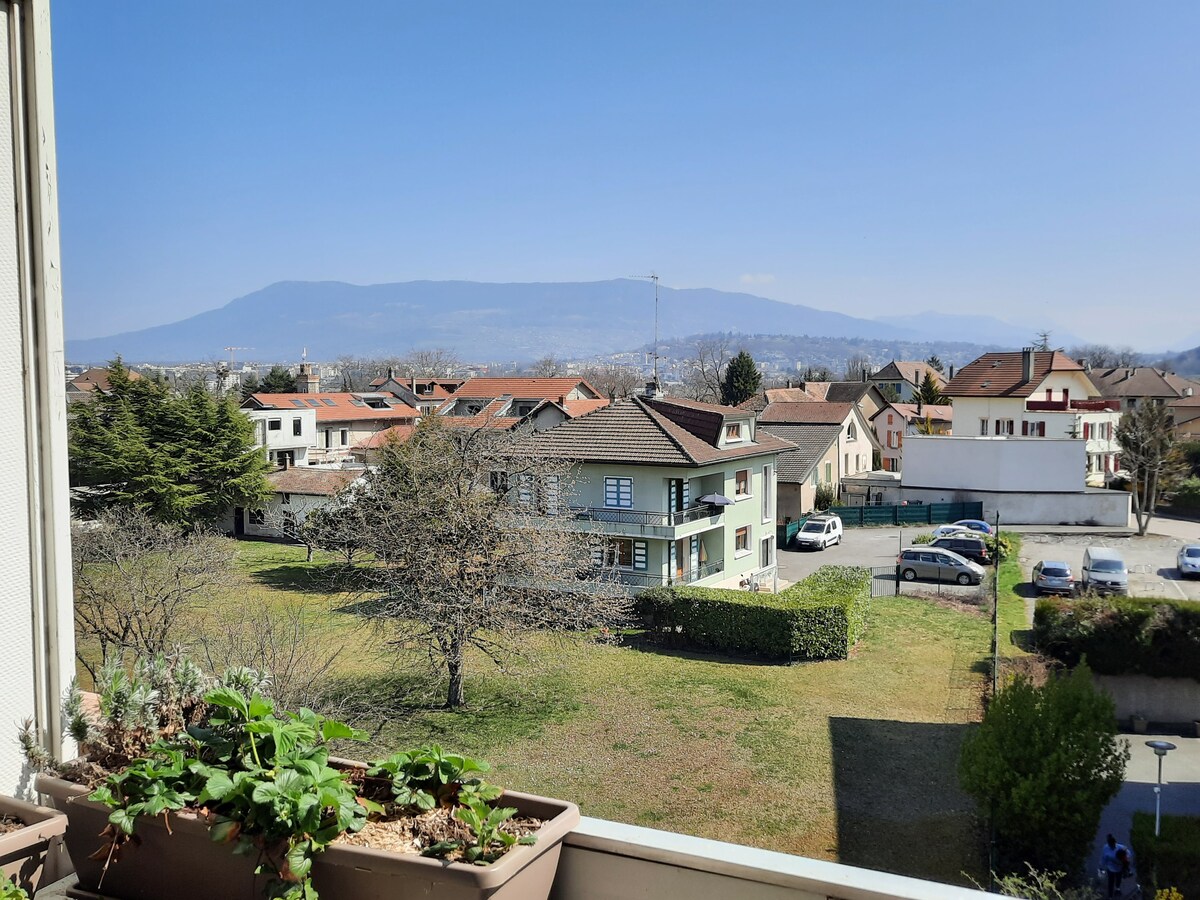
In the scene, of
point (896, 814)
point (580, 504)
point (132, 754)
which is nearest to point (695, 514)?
point (580, 504)

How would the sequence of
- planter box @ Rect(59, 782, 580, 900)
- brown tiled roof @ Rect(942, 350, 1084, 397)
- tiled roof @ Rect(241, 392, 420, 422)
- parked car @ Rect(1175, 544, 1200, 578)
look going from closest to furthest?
planter box @ Rect(59, 782, 580, 900)
parked car @ Rect(1175, 544, 1200, 578)
brown tiled roof @ Rect(942, 350, 1084, 397)
tiled roof @ Rect(241, 392, 420, 422)

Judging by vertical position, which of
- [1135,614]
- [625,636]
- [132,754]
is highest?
[132,754]

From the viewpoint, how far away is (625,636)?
23953mm

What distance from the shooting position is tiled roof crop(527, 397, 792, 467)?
26.1m

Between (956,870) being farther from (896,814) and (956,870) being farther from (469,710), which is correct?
(469,710)

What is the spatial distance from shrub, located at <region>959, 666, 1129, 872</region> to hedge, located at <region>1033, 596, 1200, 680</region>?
618 cm

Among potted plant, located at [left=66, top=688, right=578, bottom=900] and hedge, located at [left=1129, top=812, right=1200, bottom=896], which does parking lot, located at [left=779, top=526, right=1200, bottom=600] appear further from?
potted plant, located at [left=66, top=688, right=578, bottom=900]

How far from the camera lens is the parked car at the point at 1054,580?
26672mm

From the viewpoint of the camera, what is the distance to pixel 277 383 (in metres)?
65.5

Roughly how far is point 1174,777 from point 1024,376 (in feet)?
116

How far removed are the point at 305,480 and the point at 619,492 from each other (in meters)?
17.9

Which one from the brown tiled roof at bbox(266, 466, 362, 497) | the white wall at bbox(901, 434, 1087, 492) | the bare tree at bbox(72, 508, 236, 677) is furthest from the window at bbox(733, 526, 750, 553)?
the white wall at bbox(901, 434, 1087, 492)

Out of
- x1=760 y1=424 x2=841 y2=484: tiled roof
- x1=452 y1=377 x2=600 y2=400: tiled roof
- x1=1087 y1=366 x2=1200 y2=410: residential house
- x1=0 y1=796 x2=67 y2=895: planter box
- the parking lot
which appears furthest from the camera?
A: x1=1087 y1=366 x2=1200 y2=410: residential house

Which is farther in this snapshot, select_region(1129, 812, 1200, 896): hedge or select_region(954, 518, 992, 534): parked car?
select_region(954, 518, 992, 534): parked car
